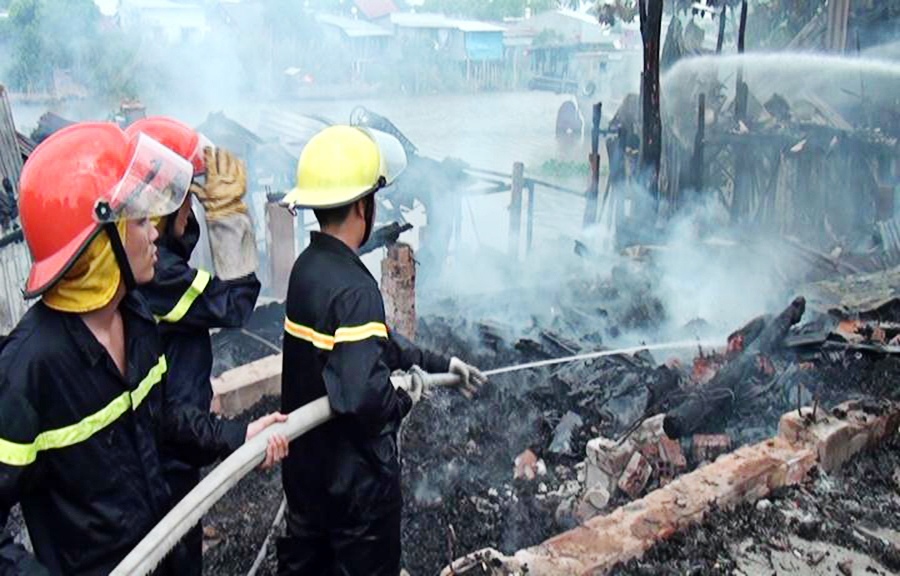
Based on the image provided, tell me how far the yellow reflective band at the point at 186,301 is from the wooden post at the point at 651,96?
29.7ft

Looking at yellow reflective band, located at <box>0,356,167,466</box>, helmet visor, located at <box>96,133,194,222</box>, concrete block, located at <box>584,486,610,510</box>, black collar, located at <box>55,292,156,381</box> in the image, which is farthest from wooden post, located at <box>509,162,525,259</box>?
yellow reflective band, located at <box>0,356,167,466</box>

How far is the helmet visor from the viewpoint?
2195 millimetres

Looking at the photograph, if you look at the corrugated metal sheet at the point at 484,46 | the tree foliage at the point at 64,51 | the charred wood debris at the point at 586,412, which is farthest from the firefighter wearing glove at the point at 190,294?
the corrugated metal sheet at the point at 484,46

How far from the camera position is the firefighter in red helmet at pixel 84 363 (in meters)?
2.06

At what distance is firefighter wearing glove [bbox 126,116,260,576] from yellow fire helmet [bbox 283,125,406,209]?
32 centimetres

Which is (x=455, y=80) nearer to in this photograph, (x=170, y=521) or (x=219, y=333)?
(x=219, y=333)

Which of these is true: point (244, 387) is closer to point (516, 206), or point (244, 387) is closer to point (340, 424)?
point (340, 424)

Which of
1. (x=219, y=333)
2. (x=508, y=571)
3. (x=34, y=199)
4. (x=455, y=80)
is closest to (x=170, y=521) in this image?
(x=34, y=199)

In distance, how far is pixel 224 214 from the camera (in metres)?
3.18

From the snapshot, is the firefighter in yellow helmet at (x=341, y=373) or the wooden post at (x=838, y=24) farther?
the wooden post at (x=838, y=24)

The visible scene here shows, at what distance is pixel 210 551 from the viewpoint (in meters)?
4.33

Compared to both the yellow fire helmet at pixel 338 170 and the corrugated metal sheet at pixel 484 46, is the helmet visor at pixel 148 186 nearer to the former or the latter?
the yellow fire helmet at pixel 338 170

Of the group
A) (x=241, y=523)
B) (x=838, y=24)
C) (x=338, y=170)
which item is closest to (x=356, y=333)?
(x=338, y=170)

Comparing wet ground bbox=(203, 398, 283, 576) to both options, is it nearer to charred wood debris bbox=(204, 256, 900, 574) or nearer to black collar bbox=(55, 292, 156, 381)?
charred wood debris bbox=(204, 256, 900, 574)
